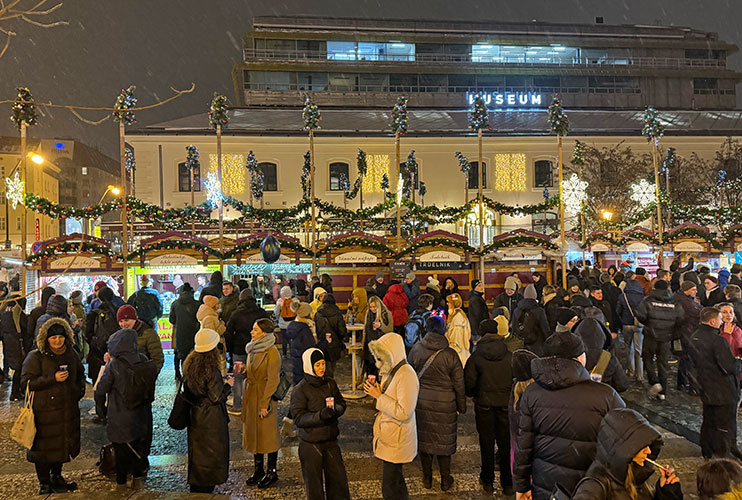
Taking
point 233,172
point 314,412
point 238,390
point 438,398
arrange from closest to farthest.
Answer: point 314,412
point 438,398
point 238,390
point 233,172

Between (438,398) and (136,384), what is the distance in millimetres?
2975

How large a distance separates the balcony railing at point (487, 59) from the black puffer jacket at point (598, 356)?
41.9 m

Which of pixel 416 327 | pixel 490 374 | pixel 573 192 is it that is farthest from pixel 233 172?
pixel 490 374

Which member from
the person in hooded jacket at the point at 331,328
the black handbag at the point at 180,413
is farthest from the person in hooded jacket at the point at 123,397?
the person in hooded jacket at the point at 331,328

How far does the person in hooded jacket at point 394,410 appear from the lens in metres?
4.64

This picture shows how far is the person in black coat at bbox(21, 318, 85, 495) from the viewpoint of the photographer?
514 cm

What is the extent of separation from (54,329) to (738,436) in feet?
26.4

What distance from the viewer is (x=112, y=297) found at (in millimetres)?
9328

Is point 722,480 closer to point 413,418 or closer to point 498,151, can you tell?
point 413,418

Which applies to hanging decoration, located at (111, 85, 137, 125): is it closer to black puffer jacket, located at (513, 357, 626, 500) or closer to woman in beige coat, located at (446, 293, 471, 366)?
woman in beige coat, located at (446, 293, 471, 366)

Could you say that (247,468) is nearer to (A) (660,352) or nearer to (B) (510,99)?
(A) (660,352)

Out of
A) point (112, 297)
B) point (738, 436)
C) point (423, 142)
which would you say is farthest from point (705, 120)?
point (112, 297)

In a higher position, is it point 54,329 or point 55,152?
point 55,152

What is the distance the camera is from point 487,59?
47031 mm
